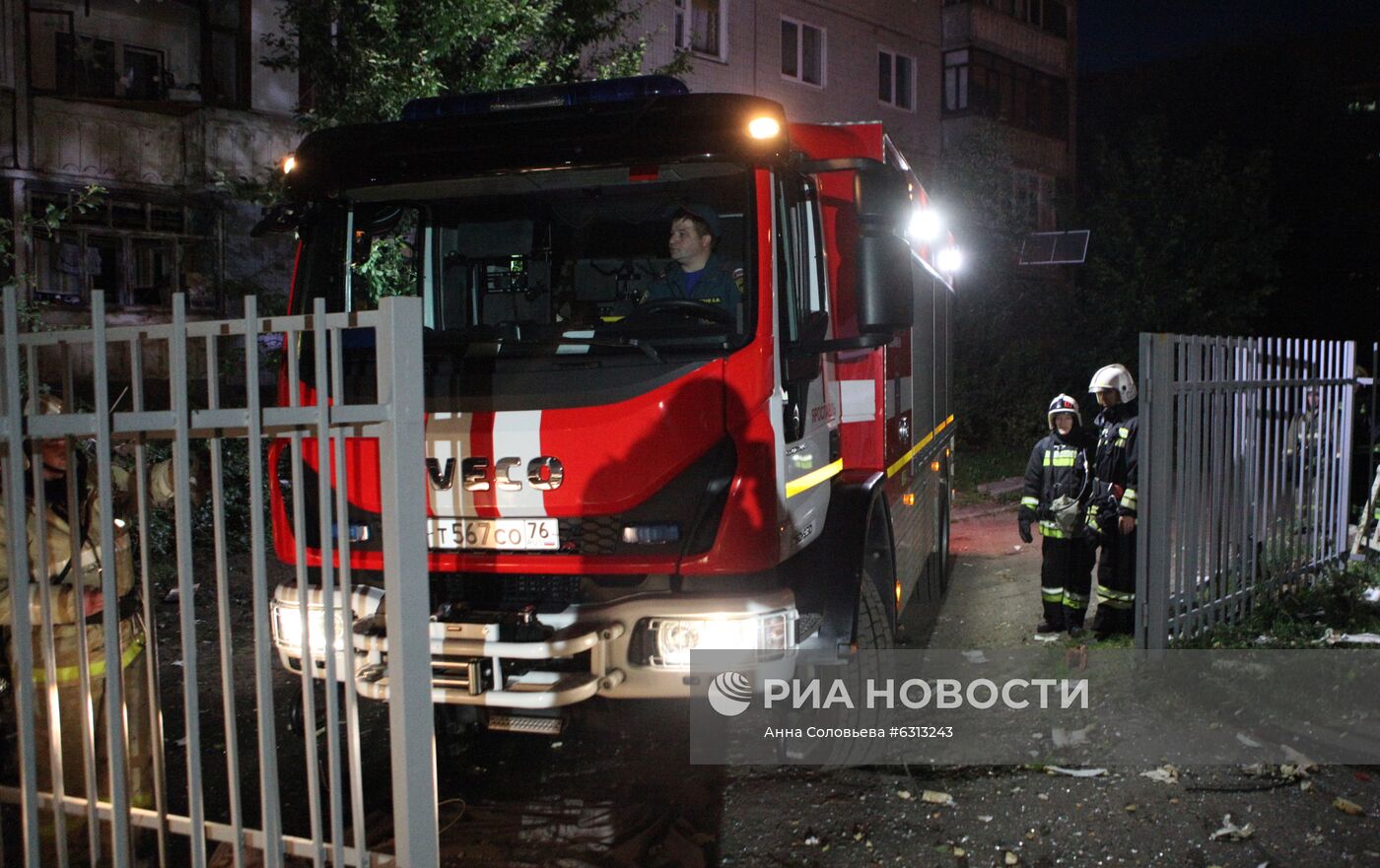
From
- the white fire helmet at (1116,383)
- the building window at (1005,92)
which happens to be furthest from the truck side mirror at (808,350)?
the building window at (1005,92)

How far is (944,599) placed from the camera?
804 cm

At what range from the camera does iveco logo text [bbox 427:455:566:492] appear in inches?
142

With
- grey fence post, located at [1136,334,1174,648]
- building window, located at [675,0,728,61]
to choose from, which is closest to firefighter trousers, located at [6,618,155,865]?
grey fence post, located at [1136,334,1174,648]

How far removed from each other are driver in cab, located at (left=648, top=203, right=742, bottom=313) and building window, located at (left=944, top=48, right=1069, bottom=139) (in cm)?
2337

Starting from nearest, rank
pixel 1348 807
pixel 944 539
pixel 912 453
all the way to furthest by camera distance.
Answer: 1. pixel 1348 807
2. pixel 912 453
3. pixel 944 539

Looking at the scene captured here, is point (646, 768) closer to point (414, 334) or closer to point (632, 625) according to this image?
point (632, 625)

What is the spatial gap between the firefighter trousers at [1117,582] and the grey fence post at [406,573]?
16.3 feet

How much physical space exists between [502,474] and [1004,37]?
27.6m

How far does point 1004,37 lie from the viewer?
2753 cm

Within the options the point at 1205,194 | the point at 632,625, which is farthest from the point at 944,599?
the point at 1205,194

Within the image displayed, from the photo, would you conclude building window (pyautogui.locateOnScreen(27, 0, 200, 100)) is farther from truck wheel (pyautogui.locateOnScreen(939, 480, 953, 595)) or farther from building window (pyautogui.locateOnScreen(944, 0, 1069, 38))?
building window (pyautogui.locateOnScreen(944, 0, 1069, 38))

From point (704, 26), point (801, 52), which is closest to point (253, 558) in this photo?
point (704, 26)

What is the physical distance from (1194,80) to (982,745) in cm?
2927

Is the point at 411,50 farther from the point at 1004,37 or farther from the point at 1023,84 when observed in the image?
the point at 1023,84
